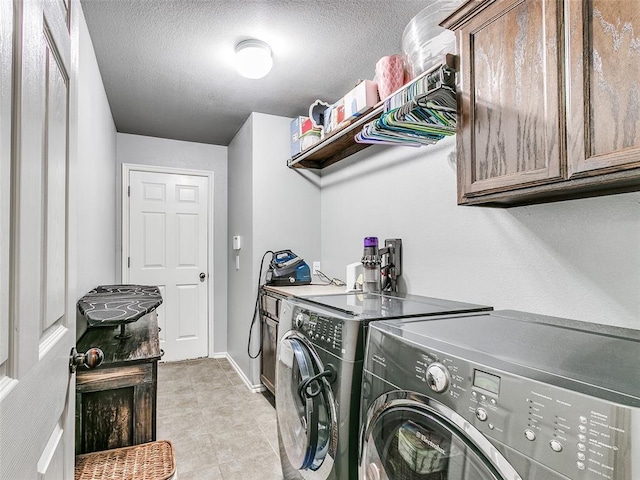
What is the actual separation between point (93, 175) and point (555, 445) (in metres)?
2.68

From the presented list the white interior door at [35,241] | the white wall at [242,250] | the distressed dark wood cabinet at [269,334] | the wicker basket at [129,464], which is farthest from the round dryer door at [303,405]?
the white wall at [242,250]

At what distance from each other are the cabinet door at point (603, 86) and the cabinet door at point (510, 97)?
0.14 feet

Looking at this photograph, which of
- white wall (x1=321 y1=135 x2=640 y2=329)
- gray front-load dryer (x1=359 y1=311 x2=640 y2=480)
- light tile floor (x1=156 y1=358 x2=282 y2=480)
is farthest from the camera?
light tile floor (x1=156 y1=358 x2=282 y2=480)

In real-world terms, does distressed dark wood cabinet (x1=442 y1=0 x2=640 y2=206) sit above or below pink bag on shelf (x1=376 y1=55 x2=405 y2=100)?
below

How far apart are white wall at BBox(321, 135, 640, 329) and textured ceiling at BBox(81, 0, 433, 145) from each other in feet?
2.12

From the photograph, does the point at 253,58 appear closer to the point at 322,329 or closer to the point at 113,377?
the point at 322,329

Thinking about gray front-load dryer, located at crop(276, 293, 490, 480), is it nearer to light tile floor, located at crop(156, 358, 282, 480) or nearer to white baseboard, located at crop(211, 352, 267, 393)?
light tile floor, located at crop(156, 358, 282, 480)

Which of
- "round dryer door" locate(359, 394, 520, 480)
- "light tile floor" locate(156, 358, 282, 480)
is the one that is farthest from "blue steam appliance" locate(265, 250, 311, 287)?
"round dryer door" locate(359, 394, 520, 480)

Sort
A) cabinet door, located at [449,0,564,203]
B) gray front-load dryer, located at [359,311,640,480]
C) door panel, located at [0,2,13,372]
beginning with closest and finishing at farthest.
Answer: door panel, located at [0,2,13,372] → gray front-load dryer, located at [359,311,640,480] → cabinet door, located at [449,0,564,203]

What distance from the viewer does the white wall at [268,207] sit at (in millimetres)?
3252

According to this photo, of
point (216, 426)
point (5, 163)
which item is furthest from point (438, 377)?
point (216, 426)

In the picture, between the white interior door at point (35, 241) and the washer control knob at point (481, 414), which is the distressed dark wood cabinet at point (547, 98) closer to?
the washer control knob at point (481, 414)

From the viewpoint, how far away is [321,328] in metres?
1.51

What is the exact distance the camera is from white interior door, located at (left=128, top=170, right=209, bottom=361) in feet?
12.9
